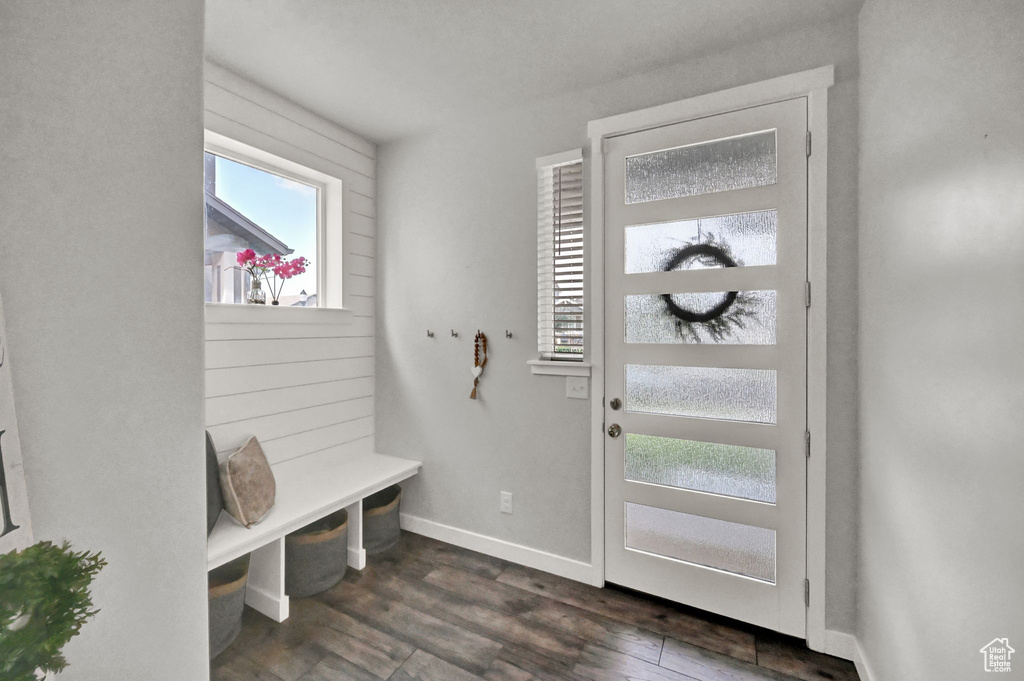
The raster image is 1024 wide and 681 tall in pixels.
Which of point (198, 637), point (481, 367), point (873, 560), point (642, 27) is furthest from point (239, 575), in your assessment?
point (642, 27)

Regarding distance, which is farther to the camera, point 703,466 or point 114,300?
point 703,466

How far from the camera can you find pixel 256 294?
2373 millimetres

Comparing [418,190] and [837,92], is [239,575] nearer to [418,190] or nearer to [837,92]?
[418,190]

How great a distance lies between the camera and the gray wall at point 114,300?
0.90m

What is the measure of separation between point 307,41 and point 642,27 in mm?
1428

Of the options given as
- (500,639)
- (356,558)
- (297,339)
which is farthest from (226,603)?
(297,339)

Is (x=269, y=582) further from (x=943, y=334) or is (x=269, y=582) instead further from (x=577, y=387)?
(x=943, y=334)

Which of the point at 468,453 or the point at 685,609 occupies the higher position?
the point at 468,453

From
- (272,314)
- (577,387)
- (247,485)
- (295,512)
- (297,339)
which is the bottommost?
(295,512)

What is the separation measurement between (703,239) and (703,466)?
3.42ft

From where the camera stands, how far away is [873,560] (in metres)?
1.59

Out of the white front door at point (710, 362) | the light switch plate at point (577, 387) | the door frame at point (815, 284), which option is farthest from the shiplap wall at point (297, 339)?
the door frame at point (815, 284)

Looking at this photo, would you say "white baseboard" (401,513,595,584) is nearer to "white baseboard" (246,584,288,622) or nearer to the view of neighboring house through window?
"white baseboard" (246,584,288,622)

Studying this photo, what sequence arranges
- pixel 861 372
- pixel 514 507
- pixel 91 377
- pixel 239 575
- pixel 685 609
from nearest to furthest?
pixel 91 377 → pixel 861 372 → pixel 239 575 → pixel 685 609 → pixel 514 507
